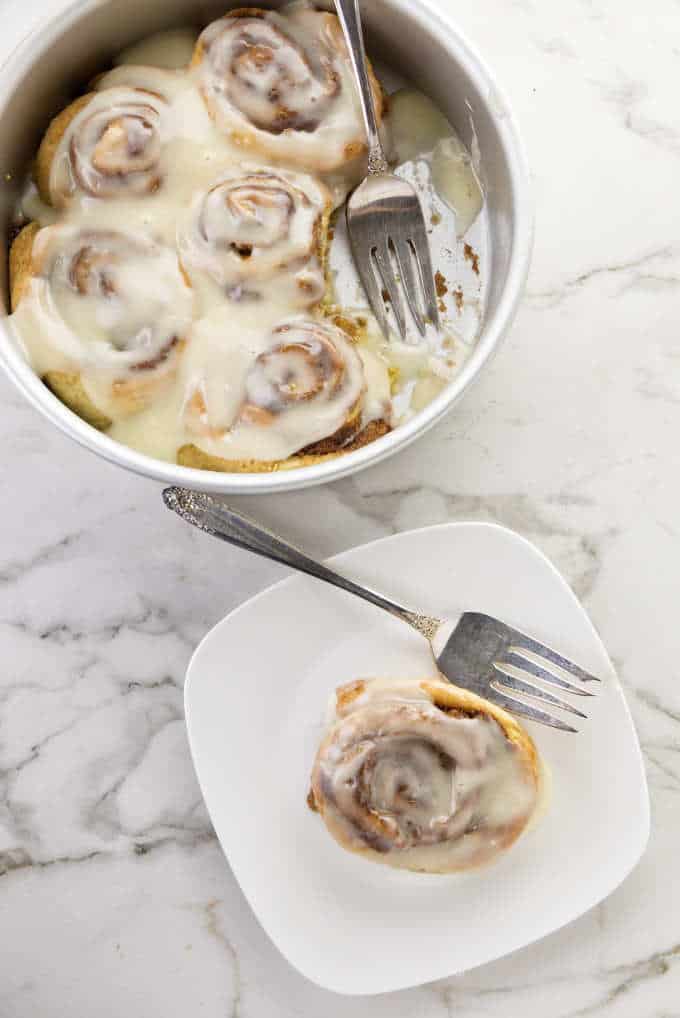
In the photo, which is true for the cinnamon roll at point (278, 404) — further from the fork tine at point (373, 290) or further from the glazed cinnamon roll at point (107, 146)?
the glazed cinnamon roll at point (107, 146)

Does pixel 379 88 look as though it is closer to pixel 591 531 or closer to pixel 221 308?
pixel 221 308

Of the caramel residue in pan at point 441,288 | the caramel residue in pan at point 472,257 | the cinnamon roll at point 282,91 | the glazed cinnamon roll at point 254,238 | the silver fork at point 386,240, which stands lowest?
the caramel residue in pan at point 441,288

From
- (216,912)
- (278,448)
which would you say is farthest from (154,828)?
(278,448)

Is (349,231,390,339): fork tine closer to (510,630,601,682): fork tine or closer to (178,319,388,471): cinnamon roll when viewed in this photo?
(178,319,388,471): cinnamon roll

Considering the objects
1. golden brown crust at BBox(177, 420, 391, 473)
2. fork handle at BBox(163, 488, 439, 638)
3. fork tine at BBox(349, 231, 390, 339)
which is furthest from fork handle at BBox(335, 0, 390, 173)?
fork handle at BBox(163, 488, 439, 638)

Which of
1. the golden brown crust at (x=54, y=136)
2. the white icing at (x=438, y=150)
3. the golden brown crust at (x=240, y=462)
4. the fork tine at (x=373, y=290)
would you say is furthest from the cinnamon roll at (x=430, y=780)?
the golden brown crust at (x=54, y=136)

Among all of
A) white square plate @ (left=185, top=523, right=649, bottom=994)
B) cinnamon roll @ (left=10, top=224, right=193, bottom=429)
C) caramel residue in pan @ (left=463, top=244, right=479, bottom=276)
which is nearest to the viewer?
cinnamon roll @ (left=10, top=224, right=193, bottom=429)
